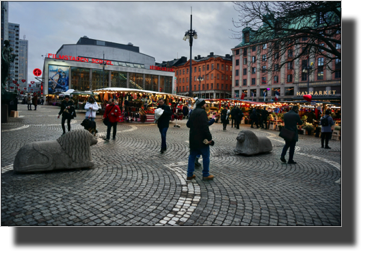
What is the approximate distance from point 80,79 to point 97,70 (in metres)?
5.37

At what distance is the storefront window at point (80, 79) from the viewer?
63.5m

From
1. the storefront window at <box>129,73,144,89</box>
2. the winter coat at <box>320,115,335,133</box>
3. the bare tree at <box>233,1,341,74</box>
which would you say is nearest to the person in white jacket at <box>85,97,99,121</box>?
the bare tree at <box>233,1,341,74</box>

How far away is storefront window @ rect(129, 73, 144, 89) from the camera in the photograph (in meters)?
72.9

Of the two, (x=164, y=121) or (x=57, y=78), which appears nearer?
(x=164, y=121)

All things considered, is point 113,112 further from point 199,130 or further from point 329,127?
point 329,127

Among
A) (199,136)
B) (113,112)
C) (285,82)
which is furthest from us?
(285,82)

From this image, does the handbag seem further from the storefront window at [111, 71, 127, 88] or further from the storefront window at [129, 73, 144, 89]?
the storefront window at [129, 73, 144, 89]

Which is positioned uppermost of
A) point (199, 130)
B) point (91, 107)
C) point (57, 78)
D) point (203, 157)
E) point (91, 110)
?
point (57, 78)

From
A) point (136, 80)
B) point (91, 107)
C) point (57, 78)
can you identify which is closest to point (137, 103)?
point (91, 107)

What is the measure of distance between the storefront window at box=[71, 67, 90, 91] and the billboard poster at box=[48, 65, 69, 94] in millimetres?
1828

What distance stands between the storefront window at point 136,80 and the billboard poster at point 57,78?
57.5 ft

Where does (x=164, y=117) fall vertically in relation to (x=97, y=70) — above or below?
below

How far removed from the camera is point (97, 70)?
67250mm
